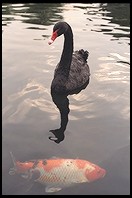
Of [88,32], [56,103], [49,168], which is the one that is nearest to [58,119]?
[56,103]

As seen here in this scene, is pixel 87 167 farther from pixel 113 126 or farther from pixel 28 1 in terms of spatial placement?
pixel 28 1

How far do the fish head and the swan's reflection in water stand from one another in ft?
3.82

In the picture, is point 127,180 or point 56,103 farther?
point 56,103

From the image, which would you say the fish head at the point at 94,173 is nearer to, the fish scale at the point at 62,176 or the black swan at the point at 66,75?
the fish scale at the point at 62,176

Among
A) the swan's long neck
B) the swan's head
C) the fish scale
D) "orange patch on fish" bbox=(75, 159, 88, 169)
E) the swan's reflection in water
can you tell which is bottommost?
the swan's reflection in water

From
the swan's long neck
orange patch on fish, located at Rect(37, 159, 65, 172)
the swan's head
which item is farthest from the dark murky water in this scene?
the swan's head

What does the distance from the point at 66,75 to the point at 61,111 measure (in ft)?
3.78

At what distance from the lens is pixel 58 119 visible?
6.90 metres

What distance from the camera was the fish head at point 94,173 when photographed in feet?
16.2

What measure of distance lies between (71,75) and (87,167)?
3572mm

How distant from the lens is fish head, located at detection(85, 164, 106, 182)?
A: 194 inches

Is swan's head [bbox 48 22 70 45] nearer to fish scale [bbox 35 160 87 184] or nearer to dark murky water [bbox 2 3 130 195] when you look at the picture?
dark murky water [bbox 2 3 130 195]

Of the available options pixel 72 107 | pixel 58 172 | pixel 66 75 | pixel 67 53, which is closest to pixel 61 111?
pixel 72 107

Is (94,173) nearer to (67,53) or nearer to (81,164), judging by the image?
(81,164)
